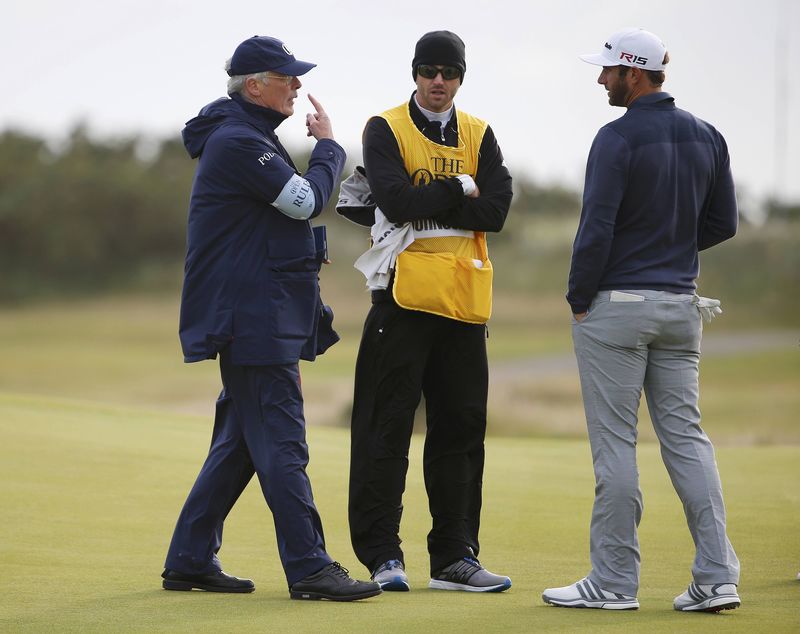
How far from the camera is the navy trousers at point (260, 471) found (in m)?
4.53

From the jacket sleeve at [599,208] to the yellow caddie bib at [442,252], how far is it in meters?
0.55

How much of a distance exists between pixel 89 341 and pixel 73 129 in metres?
7.48

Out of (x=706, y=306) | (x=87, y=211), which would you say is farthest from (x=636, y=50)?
(x=87, y=211)

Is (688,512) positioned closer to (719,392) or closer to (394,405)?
(394,405)

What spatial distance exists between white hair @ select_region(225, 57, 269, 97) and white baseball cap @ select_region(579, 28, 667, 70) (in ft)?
3.89

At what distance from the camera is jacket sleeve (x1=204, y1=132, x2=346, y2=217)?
4.51 metres

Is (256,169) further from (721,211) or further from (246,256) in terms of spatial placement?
(721,211)

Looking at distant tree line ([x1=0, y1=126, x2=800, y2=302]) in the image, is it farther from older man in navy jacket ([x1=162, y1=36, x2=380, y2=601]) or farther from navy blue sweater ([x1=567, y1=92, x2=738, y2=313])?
navy blue sweater ([x1=567, y1=92, x2=738, y2=313])

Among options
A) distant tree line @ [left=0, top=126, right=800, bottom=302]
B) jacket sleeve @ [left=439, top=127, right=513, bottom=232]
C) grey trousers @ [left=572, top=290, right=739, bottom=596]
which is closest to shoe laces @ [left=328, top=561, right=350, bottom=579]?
grey trousers @ [left=572, top=290, right=739, bottom=596]

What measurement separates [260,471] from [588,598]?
46.6 inches

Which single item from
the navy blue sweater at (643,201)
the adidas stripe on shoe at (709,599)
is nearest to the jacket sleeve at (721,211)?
the navy blue sweater at (643,201)

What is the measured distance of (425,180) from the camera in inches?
196

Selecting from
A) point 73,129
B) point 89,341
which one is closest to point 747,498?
point 89,341

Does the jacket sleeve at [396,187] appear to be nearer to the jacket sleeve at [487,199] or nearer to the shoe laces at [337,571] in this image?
the jacket sleeve at [487,199]
